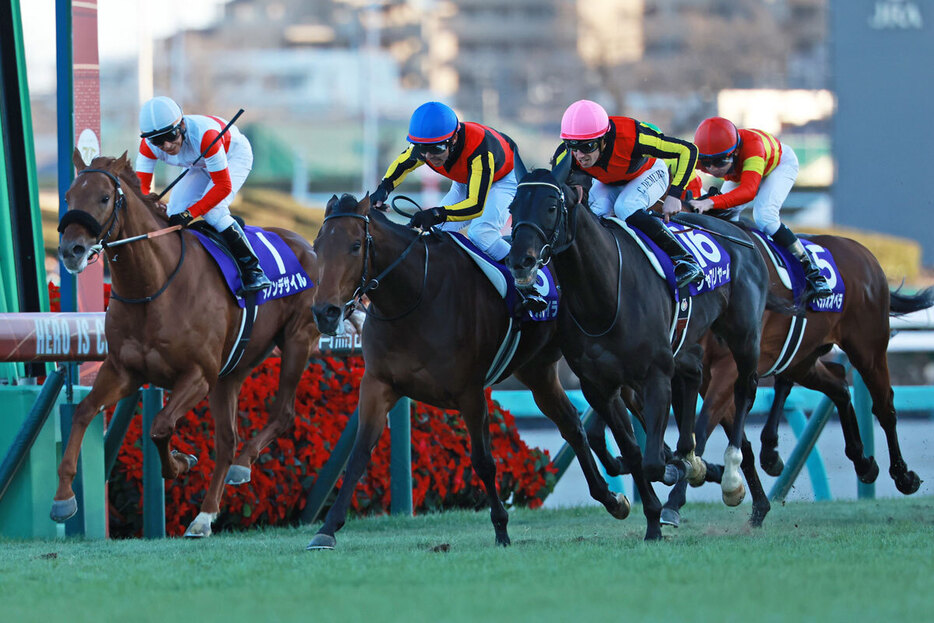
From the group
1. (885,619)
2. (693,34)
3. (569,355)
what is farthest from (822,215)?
(885,619)

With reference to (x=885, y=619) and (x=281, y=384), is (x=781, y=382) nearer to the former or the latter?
(x=281, y=384)

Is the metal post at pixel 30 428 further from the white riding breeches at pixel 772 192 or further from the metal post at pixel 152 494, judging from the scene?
the white riding breeches at pixel 772 192

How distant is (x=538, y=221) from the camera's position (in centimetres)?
541

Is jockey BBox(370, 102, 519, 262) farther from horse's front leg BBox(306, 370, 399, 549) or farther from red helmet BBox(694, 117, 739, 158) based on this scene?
red helmet BBox(694, 117, 739, 158)

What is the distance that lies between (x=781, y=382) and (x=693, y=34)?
3593 cm

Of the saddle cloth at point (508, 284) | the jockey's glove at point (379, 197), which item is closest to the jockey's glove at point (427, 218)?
the jockey's glove at point (379, 197)

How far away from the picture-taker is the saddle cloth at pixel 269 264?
6.88 meters

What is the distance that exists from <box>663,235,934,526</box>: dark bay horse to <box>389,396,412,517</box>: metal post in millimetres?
1571

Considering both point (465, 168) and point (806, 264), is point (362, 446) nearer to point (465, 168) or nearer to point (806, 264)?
point (465, 168)

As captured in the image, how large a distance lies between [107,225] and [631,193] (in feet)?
7.71

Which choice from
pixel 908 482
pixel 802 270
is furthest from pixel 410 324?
pixel 908 482

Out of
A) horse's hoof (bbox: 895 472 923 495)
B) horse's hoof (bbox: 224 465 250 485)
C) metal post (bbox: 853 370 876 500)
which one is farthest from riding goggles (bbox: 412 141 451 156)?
metal post (bbox: 853 370 876 500)

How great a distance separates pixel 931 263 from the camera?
25.1m

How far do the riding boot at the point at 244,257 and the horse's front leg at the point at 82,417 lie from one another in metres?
0.84
